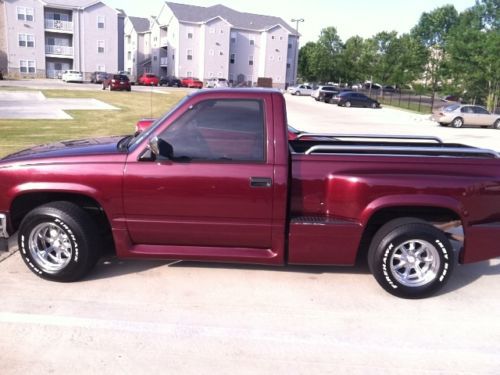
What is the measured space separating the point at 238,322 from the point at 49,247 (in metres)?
1.99

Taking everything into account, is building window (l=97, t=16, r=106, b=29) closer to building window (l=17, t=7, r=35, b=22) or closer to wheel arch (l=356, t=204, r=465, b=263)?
building window (l=17, t=7, r=35, b=22)

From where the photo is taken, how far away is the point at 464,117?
90.5 feet

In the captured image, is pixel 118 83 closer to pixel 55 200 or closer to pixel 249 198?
pixel 55 200

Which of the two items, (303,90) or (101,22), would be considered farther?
(101,22)

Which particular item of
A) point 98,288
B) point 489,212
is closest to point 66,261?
point 98,288

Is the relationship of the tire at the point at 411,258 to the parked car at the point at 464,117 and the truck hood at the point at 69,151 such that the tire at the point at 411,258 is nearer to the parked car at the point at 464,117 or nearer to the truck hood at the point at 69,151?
Answer: the truck hood at the point at 69,151

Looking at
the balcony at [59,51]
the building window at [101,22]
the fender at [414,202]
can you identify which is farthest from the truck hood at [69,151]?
the building window at [101,22]

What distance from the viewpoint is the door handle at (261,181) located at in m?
4.21

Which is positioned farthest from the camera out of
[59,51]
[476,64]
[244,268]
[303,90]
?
[59,51]

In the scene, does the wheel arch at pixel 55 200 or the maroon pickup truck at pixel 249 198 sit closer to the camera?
the maroon pickup truck at pixel 249 198

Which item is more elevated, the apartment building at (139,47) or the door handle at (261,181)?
the apartment building at (139,47)

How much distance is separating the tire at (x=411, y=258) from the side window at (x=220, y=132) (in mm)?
1351

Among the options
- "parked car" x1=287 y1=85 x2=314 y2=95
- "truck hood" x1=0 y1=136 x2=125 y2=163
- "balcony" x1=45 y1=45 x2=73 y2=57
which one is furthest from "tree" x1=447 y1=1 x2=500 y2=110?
"balcony" x1=45 y1=45 x2=73 y2=57

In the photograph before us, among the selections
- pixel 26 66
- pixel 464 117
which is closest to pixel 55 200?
pixel 464 117
